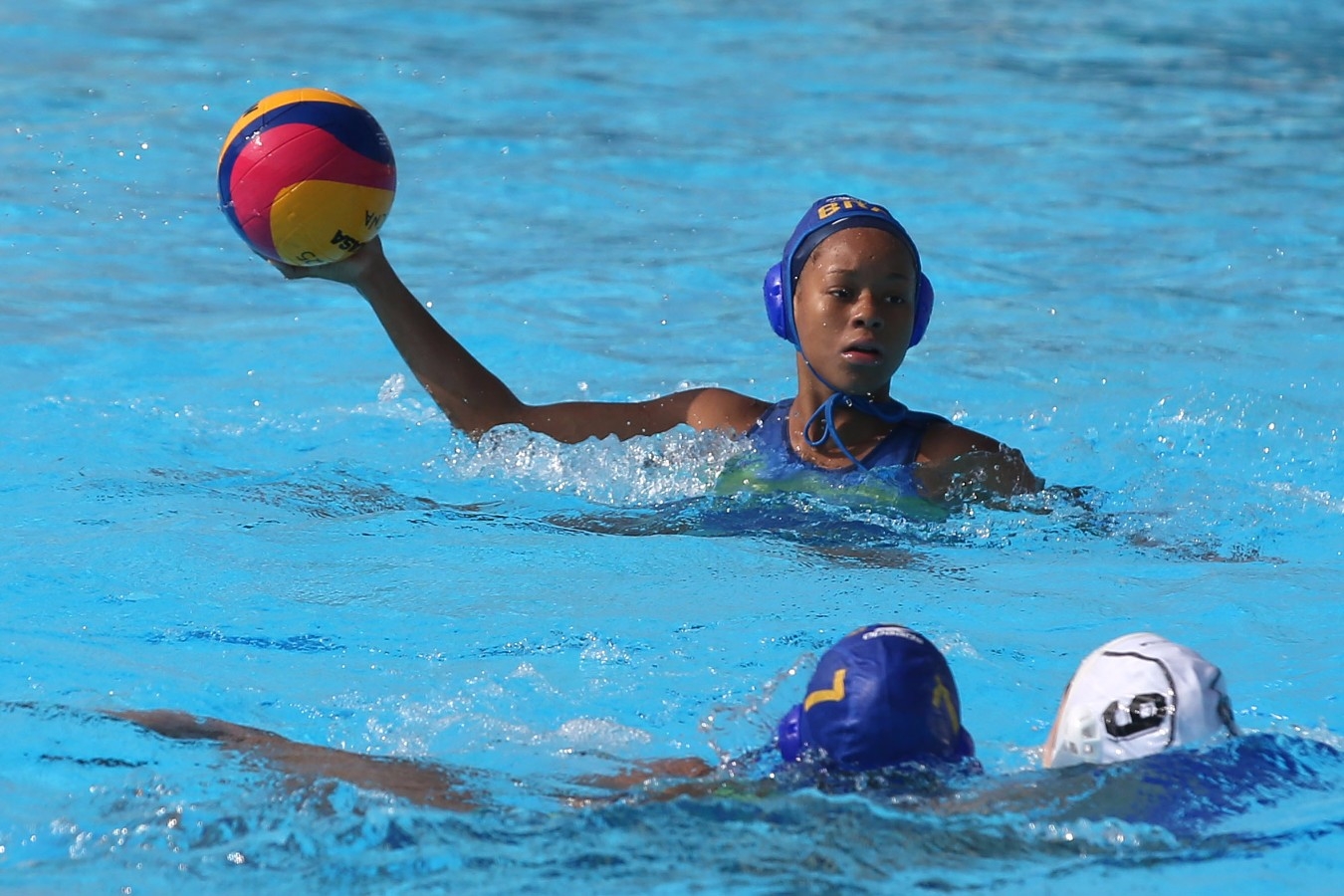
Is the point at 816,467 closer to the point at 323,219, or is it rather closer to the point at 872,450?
the point at 872,450

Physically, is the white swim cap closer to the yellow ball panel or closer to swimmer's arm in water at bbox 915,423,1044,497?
swimmer's arm in water at bbox 915,423,1044,497

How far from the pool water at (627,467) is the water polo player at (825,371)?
0.41ft

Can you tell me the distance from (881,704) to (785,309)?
2.35 m

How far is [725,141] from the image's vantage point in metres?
10.3

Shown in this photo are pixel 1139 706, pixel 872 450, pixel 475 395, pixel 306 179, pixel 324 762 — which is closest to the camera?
pixel 1139 706

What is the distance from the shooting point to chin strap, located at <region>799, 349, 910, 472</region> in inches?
202

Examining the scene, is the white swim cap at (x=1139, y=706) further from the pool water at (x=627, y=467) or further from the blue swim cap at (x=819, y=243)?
the blue swim cap at (x=819, y=243)

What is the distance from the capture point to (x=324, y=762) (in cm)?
322

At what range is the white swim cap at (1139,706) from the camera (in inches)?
118

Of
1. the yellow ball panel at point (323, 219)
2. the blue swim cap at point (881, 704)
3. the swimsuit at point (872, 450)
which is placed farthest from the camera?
the swimsuit at point (872, 450)

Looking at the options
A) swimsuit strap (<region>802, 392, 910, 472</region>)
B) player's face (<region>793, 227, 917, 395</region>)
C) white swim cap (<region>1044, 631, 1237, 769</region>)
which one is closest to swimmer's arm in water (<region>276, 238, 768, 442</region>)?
swimsuit strap (<region>802, 392, 910, 472</region>)

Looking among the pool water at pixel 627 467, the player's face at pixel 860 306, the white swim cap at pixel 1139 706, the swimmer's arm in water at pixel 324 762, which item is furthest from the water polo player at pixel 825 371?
the white swim cap at pixel 1139 706

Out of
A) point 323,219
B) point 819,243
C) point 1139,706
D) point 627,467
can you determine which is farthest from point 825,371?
point 1139,706

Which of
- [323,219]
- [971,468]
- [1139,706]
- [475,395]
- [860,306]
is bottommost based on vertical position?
[1139,706]
